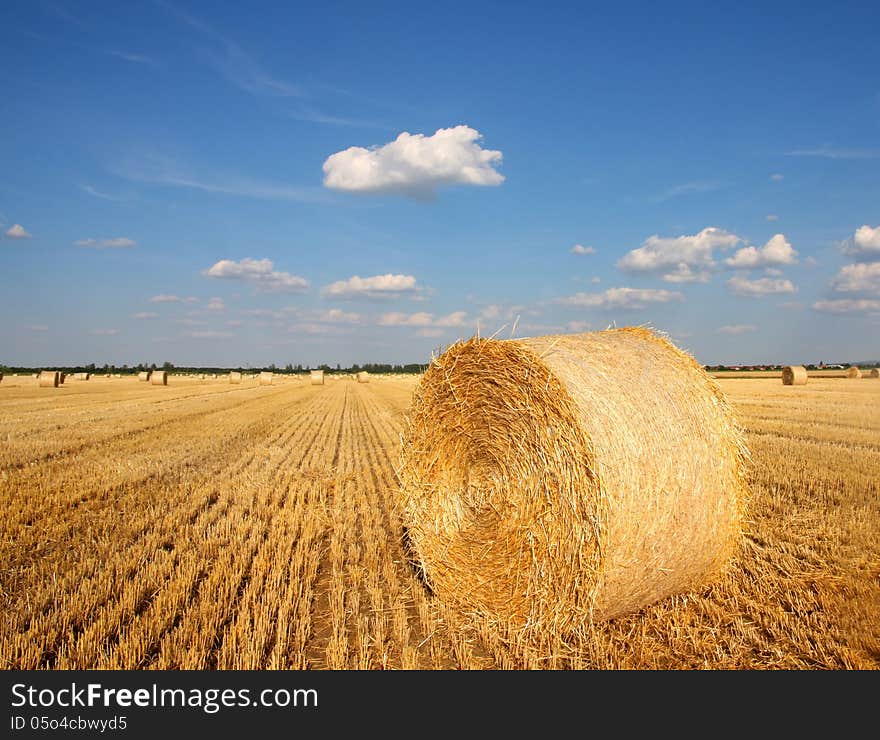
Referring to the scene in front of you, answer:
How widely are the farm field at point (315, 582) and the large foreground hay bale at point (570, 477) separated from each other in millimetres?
320

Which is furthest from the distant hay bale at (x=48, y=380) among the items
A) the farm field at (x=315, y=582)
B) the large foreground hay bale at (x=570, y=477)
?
A: the large foreground hay bale at (x=570, y=477)

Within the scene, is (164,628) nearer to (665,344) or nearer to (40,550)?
(40,550)

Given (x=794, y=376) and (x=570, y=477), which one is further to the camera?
(x=794, y=376)

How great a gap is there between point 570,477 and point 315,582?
9.24 ft

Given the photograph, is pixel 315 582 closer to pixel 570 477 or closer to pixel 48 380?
pixel 570 477

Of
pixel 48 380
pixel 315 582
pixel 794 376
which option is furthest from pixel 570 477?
pixel 48 380

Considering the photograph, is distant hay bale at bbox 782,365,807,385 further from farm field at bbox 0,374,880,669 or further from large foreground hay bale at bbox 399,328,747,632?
large foreground hay bale at bbox 399,328,747,632

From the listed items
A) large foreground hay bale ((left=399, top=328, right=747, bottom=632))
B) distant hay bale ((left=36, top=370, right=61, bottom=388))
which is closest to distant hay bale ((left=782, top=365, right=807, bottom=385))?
large foreground hay bale ((left=399, top=328, right=747, bottom=632))

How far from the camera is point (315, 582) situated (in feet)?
19.7

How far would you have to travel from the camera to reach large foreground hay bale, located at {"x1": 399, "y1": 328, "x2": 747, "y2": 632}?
4.68 m

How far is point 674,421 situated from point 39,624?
17.4 feet

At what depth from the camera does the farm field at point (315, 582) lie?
14.4 ft

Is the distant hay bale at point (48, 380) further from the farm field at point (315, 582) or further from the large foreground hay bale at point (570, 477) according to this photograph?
the large foreground hay bale at point (570, 477)

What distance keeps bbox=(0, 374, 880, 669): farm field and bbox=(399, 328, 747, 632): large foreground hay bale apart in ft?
1.05
